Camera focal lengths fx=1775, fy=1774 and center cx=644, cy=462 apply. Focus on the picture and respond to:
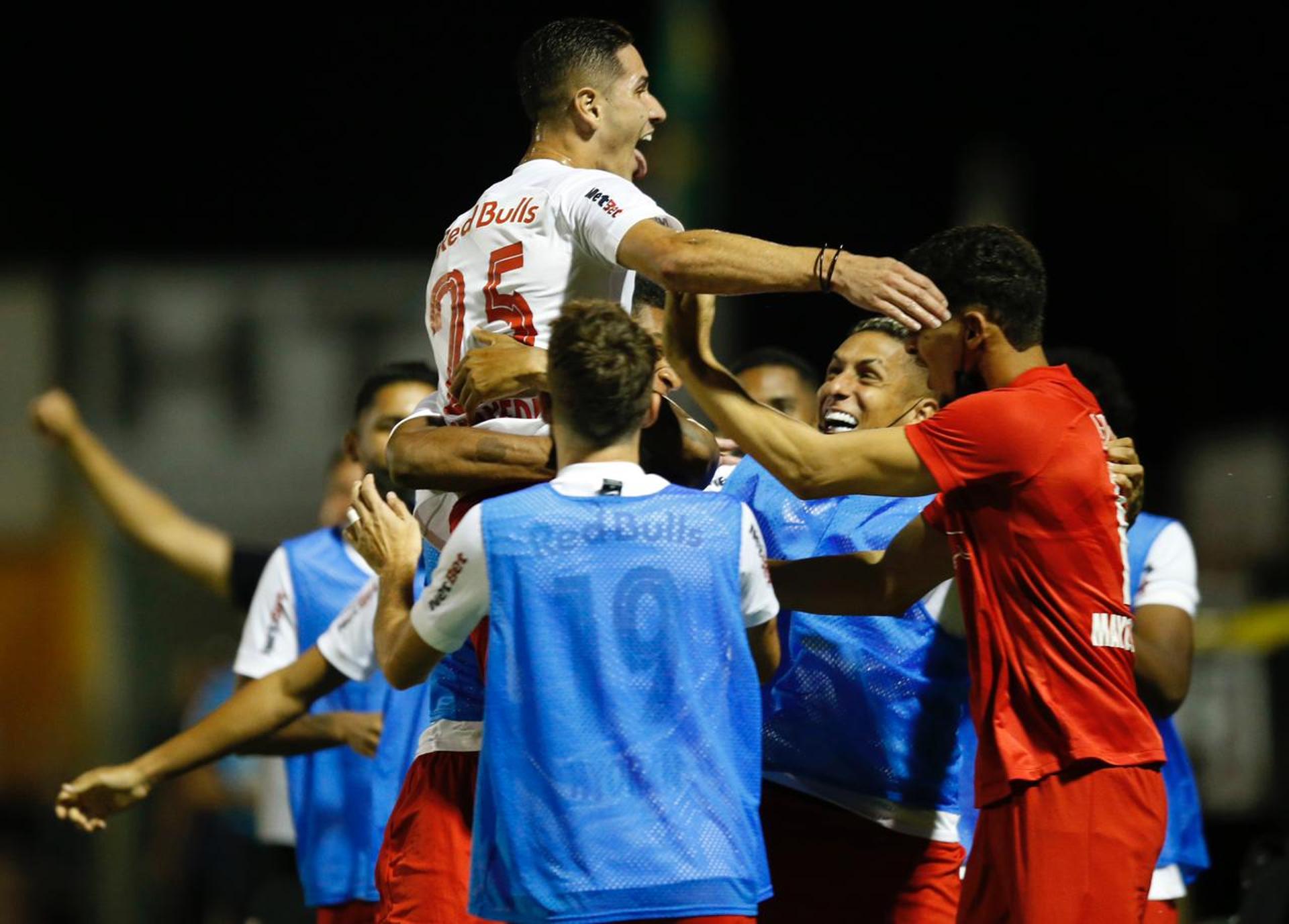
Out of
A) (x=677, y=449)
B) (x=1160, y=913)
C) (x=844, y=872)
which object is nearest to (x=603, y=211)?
(x=677, y=449)

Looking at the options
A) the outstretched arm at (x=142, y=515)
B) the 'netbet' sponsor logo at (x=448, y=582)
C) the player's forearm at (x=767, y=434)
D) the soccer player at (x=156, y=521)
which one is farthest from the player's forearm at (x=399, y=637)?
the outstretched arm at (x=142, y=515)

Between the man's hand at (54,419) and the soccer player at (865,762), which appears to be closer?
the soccer player at (865,762)

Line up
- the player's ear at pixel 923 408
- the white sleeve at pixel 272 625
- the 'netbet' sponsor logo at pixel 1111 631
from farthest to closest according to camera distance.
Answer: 1. the white sleeve at pixel 272 625
2. the player's ear at pixel 923 408
3. the 'netbet' sponsor logo at pixel 1111 631

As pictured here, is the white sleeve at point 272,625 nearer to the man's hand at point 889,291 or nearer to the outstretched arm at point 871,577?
the outstretched arm at point 871,577

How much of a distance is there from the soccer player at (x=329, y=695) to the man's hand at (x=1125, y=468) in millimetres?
2769

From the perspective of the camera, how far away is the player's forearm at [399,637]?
170 inches

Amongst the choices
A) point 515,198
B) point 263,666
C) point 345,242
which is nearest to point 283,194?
point 345,242

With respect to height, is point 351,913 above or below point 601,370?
below

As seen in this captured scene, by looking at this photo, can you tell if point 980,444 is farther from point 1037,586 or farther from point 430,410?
point 430,410

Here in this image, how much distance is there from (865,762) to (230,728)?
207cm

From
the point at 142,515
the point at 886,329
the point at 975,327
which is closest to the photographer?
the point at 975,327

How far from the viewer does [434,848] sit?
493cm

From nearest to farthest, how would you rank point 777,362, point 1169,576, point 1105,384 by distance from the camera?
point 1169,576 < point 1105,384 < point 777,362

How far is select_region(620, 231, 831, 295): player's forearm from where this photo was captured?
4.26 m
